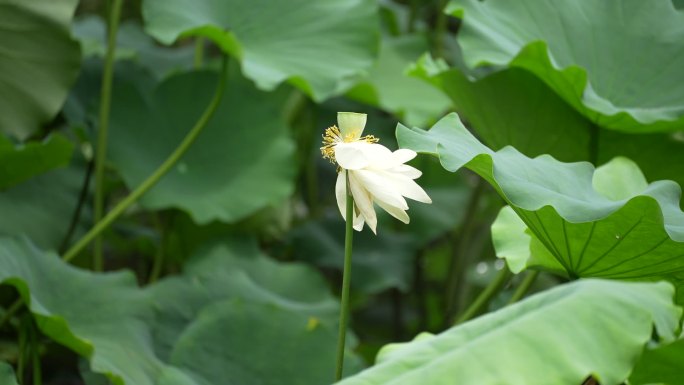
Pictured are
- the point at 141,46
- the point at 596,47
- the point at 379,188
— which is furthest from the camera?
the point at 141,46

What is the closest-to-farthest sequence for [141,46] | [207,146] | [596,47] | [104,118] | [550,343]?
[550,343], [596,47], [104,118], [207,146], [141,46]

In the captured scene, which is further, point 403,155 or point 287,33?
point 287,33

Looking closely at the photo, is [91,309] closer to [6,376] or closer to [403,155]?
[6,376]

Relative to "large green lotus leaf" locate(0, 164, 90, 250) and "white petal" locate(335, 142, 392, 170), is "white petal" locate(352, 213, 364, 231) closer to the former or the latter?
"white petal" locate(335, 142, 392, 170)

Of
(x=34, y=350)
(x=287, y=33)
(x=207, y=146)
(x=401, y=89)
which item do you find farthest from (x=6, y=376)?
(x=401, y=89)

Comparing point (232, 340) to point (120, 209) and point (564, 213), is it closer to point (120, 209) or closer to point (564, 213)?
point (120, 209)

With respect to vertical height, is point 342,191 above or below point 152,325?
above

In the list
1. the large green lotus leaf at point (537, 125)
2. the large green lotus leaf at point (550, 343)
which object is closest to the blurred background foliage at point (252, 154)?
the large green lotus leaf at point (537, 125)
